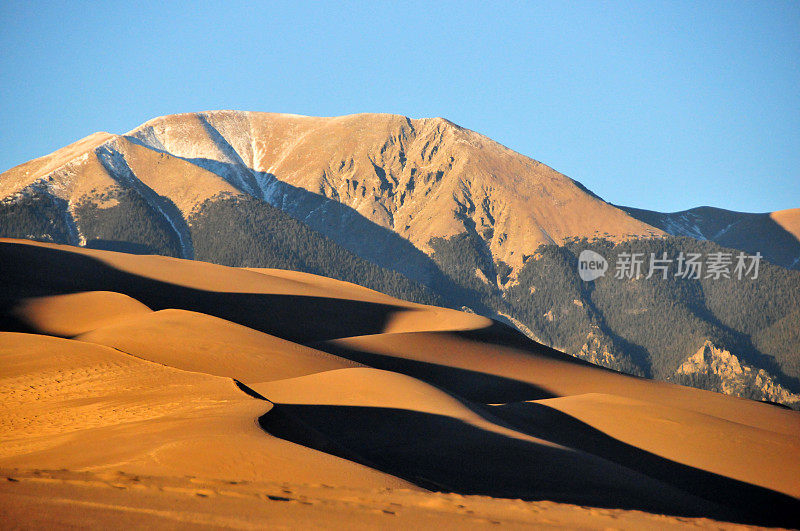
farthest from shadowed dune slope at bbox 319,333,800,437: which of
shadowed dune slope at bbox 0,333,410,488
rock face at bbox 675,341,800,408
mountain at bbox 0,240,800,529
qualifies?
rock face at bbox 675,341,800,408

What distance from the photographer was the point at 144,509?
1090cm

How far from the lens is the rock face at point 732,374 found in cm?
17712

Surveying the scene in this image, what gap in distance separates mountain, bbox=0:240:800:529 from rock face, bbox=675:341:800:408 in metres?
137

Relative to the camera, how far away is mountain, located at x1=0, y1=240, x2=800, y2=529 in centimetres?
1230

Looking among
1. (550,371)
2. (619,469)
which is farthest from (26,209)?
(619,469)

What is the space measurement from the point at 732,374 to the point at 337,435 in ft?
589

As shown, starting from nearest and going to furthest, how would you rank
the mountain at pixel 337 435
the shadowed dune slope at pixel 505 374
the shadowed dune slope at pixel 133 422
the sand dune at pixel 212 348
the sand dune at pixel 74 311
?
the mountain at pixel 337 435, the shadowed dune slope at pixel 133 422, the sand dune at pixel 212 348, the sand dune at pixel 74 311, the shadowed dune slope at pixel 505 374

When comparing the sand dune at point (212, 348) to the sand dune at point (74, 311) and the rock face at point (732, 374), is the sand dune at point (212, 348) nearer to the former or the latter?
the sand dune at point (74, 311)

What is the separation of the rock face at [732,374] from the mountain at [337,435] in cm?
13701

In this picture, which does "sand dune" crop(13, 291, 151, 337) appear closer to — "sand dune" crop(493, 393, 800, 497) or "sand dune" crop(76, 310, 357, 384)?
"sand dune" crop(76, 310, 357, 384)

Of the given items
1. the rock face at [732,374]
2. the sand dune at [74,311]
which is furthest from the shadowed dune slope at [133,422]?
the rock face at [732,374]

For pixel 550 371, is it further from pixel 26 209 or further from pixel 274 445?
pixel 26 209

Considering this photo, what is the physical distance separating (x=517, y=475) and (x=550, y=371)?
3355 cm

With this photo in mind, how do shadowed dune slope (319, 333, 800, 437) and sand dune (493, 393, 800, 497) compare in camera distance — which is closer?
sand dune (493, 393, 800, 497)
